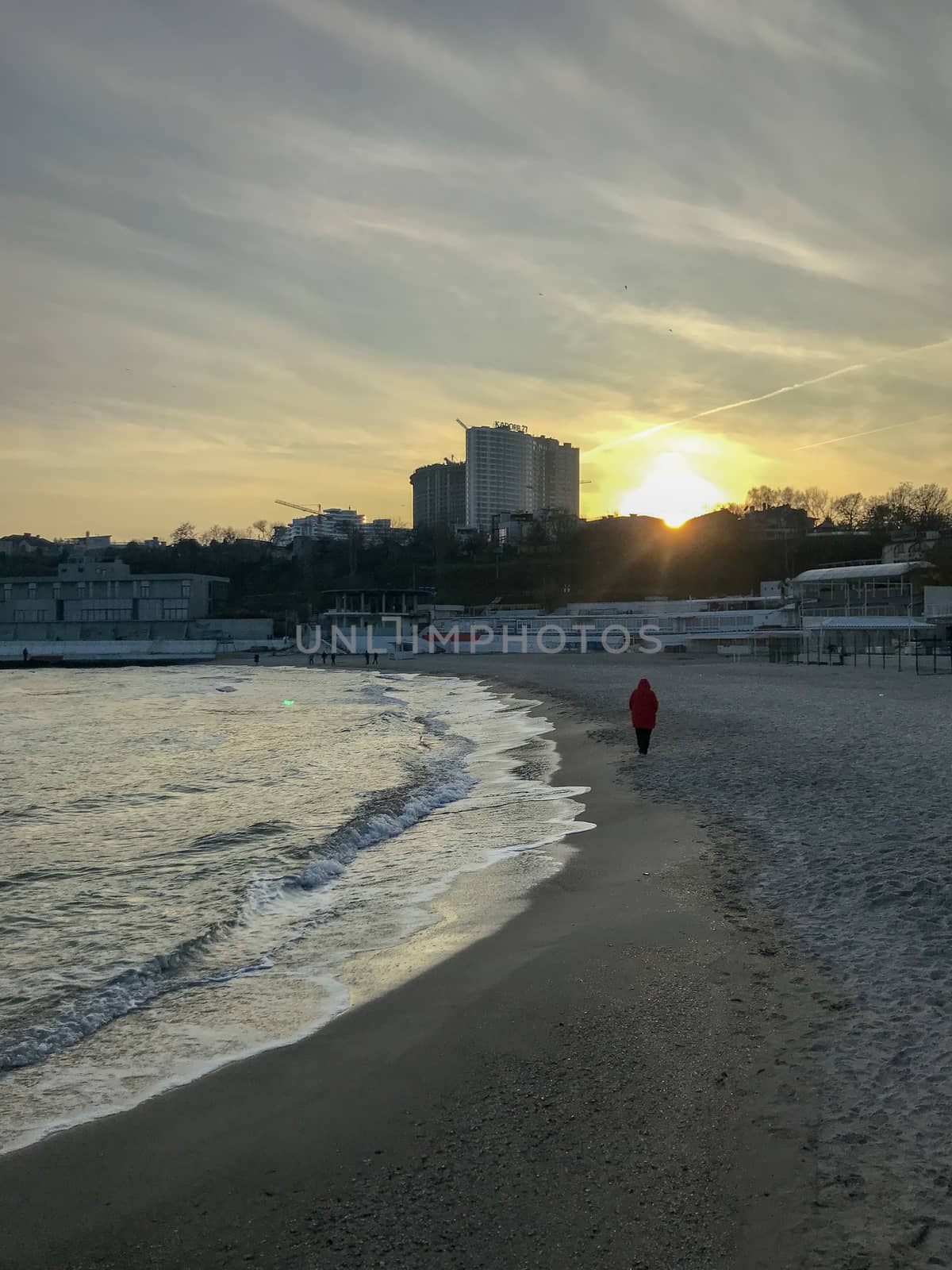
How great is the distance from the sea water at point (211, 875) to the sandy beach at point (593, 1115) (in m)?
0.74

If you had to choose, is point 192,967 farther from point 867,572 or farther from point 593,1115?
point 867,572

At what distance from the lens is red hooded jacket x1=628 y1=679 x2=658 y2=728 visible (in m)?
19.0

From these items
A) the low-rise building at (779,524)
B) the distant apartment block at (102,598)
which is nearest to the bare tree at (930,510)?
the low-rise building at (779,524)

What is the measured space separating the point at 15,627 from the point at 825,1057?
13860 centimetres

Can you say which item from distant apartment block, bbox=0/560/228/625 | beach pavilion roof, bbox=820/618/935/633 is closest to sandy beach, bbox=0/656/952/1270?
beach pavilion roof, bbox=820/618/935/633

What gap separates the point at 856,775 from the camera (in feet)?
47.8

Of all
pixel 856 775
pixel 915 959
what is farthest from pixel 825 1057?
pixel 856 775

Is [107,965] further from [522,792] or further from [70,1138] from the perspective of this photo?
[522,792]

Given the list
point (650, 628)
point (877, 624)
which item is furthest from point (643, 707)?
point (650, 628)

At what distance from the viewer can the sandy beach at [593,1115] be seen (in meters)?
3.80

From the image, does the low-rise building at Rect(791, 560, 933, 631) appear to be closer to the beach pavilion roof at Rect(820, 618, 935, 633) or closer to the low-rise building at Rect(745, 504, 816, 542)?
the beach pavilion roof at Rect(820, 618, 935, 633)

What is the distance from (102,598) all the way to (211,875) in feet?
416

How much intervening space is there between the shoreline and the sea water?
2.23 feet

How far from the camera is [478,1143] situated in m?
4.55
